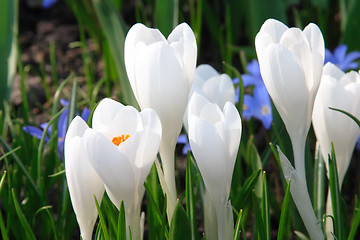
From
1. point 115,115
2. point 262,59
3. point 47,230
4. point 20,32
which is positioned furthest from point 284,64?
point 20,32

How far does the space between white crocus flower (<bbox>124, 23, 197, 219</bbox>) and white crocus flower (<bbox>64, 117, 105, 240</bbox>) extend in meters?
0.10

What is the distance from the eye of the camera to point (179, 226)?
0.83 m

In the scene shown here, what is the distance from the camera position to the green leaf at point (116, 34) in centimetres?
150

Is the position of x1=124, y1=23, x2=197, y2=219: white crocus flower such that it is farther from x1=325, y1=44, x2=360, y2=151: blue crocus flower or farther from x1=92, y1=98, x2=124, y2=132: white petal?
x1=325, y1=44, x2=360, y2=151: blue crocus flower

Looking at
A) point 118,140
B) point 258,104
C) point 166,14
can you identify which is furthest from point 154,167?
point 166,14

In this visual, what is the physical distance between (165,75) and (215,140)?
114 mm

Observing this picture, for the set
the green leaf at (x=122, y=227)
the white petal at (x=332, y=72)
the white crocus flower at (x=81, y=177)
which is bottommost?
the green leaf at (x=122, y=227)

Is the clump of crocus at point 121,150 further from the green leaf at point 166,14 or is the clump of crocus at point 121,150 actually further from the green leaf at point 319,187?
the green leaf at point 166,14

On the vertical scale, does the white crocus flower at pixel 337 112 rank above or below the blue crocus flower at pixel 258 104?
above

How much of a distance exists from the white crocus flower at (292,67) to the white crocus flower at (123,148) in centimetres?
19

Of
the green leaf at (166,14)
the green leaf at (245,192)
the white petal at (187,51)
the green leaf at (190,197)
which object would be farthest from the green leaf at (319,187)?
the green leaf at (166,14)

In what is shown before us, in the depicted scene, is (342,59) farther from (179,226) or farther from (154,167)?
(179,226)

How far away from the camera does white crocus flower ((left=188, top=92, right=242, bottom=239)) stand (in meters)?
0.78

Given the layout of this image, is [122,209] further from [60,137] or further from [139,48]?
[60,137]
